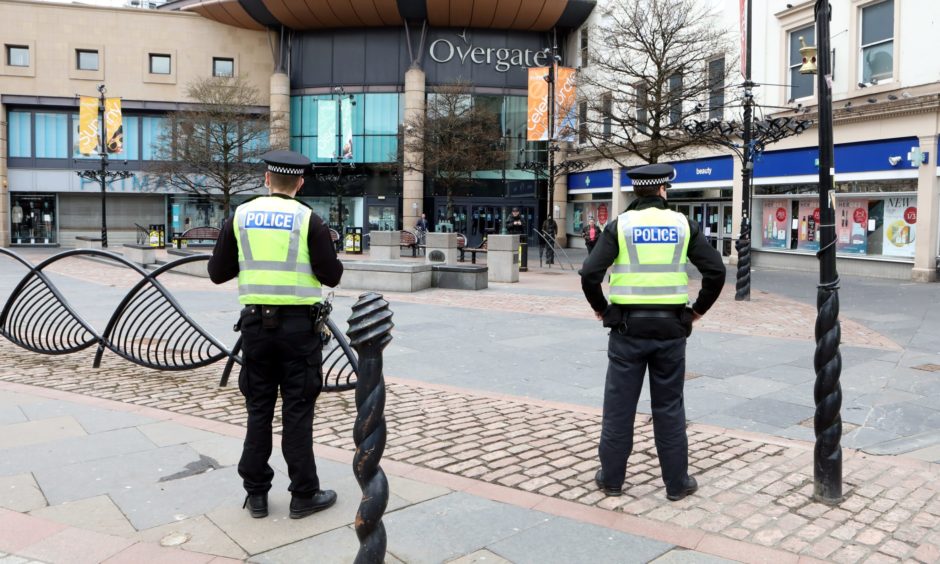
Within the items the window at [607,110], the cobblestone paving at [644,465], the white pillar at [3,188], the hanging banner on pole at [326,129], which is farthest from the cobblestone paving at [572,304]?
the white pillar at [3,188]

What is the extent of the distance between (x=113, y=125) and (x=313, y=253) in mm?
36516

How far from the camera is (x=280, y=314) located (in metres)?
4.10

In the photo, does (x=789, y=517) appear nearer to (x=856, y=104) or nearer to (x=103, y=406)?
(x=103, y=406)

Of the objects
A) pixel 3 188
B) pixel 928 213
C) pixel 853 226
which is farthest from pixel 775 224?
pixel 3 188

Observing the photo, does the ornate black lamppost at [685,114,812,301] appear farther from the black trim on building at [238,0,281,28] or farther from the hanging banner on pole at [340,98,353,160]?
the black trim on building at [238,0,281,28]

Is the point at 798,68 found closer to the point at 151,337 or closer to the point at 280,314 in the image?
the point at 151,337

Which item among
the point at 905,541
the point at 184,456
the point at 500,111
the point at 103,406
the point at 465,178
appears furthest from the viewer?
the point at 500,111

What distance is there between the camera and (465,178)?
37.1 metres

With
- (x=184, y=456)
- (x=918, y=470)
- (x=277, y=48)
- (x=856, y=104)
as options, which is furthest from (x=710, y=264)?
(x=277, y=48)

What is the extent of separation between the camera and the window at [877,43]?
67.2 feet

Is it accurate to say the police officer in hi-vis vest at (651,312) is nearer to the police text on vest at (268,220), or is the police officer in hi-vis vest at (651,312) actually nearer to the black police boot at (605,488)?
the black police boot at (605,488)

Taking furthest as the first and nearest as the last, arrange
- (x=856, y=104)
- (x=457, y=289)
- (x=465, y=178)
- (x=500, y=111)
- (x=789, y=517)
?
(x=500, y=111) → (x=465, y=178) → (x=856, y=104) → (x=457, y=289) → (x=789, y=517)

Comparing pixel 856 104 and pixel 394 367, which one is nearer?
pixel 394 367

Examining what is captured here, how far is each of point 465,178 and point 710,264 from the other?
108ft
